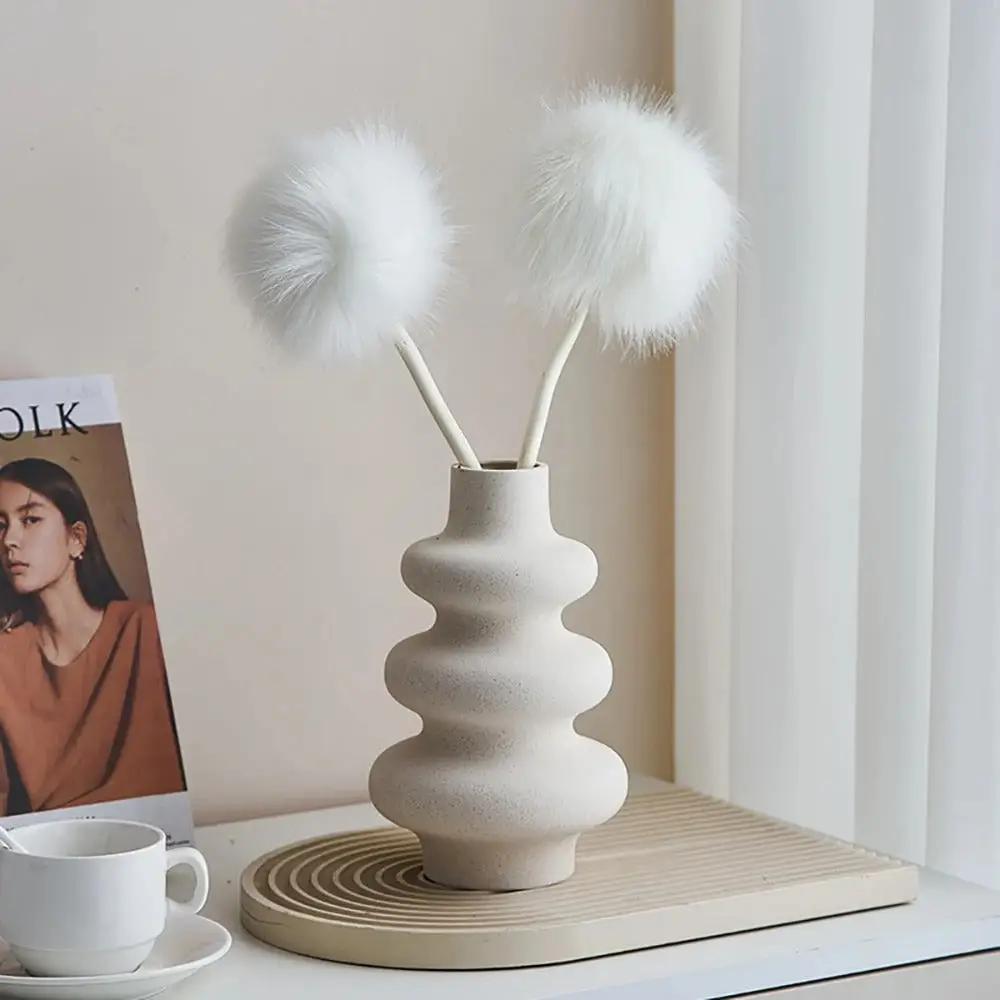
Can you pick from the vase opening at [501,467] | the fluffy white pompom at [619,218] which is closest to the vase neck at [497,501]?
the vase opening at [501,467]

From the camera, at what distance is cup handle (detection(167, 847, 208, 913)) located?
2.94ft

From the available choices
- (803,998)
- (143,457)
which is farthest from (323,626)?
(803,998)

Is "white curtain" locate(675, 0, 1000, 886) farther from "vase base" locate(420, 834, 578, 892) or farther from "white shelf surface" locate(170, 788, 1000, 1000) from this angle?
"vase base" locate(420, 834, 578, 892)

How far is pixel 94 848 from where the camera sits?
0.89 meters

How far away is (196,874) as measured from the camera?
0.92 meters

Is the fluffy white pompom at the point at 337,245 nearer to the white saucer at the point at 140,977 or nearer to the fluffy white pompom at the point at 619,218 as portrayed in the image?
the fluffy white pompom at the point at 619,218

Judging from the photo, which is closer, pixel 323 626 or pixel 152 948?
pixel 152 948

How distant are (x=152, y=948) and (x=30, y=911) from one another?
0.26ft

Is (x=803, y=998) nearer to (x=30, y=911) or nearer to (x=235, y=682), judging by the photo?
(x=30, y=911)

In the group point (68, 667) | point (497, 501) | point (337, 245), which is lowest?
point (68, 667)

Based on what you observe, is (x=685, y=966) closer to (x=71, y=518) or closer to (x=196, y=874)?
(x=196, y=874)

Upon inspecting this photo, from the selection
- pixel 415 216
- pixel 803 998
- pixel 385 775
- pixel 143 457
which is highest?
pixel 415 216

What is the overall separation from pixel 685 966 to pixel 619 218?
41cm

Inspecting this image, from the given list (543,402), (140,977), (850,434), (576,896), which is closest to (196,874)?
(140,977)
